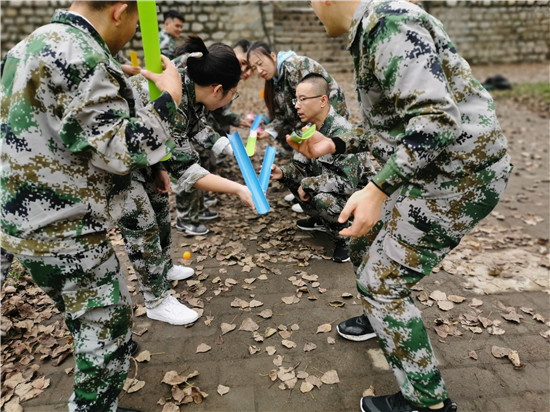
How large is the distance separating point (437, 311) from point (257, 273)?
67.1 inches

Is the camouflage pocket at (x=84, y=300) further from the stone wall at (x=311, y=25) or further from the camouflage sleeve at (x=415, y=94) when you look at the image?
the stone wall at (x=311, y=25)

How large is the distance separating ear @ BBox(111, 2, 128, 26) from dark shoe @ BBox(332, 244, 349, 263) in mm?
3005

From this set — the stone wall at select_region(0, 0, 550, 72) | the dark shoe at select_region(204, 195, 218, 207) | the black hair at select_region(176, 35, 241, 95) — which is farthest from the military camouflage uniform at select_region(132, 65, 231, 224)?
the stone wall at select_region(0, 0, 550, 72)

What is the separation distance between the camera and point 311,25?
16625 millimetres

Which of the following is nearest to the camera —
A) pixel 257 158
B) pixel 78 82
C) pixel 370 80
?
pixel 78 82

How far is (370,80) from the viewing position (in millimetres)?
2033

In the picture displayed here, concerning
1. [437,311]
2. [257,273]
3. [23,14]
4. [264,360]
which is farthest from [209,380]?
[23,14]

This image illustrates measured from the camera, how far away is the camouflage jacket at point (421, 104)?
170 cm

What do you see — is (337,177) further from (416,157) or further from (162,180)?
(416,157)

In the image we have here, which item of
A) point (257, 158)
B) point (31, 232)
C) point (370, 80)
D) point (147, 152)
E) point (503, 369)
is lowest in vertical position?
point (257, 158)

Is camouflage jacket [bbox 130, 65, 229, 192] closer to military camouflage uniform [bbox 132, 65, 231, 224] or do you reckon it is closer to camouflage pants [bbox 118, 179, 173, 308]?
military camouflage uniform [bbox 132, 65, 231, 224]

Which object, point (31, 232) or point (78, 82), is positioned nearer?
point (78, 82)

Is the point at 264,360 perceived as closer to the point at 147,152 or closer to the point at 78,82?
the point at 147,152

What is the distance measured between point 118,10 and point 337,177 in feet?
8.86
